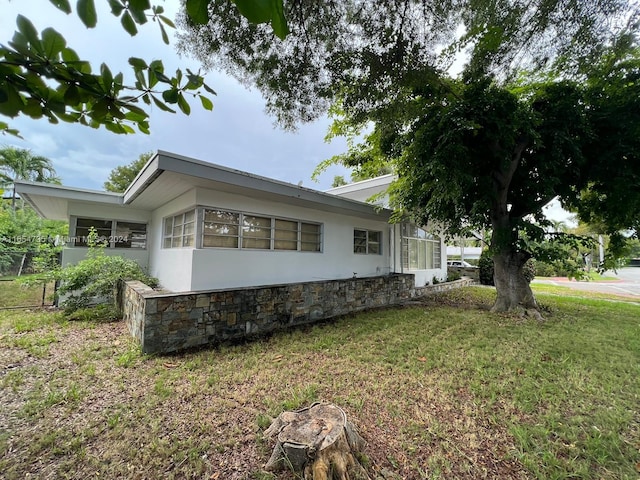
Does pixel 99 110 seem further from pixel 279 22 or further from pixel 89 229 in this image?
pixel 89 229

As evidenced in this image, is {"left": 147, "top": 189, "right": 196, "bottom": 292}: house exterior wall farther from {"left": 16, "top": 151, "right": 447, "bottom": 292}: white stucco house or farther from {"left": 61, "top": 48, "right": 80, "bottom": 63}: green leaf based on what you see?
{"left": 61, "top": 48, "right": 80, "bottom": 63}: green leaf

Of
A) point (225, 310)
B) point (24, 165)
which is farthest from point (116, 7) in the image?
point (24, 165)

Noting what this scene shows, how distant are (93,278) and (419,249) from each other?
10838 millimetres

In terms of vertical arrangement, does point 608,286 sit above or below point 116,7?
below

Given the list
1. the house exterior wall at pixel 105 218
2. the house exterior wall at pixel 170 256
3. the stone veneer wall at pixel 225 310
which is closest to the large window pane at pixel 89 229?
the house exterior wall at pixel 105 218

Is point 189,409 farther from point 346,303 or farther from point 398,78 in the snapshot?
point 398,78

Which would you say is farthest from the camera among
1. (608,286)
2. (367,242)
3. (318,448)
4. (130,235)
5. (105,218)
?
(608,286)

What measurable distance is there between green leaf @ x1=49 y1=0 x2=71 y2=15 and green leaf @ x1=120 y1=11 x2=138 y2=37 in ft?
0.48

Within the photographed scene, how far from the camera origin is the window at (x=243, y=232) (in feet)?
17.2

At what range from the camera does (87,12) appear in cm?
84

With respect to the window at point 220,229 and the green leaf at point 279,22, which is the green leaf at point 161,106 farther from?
the window at point 220,229

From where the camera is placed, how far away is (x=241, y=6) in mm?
663

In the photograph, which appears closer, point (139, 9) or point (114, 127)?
point (139, 9)

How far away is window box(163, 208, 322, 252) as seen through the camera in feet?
17.2
